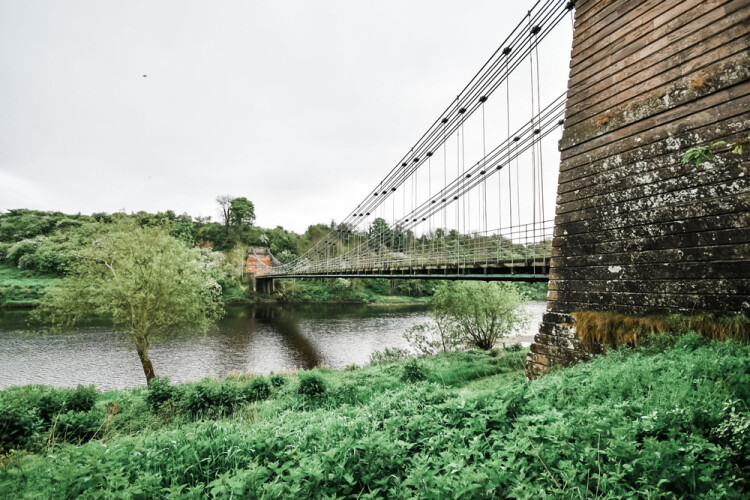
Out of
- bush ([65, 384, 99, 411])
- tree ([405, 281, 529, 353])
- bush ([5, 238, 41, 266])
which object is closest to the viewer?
bush ([65, 384, 99, 411])

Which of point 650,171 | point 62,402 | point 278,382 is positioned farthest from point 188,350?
point 650,171

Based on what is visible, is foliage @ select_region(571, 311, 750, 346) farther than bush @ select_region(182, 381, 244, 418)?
No

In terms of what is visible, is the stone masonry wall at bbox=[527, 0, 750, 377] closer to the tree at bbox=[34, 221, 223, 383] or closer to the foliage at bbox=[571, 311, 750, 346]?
the foliage at bbox=[571, 311, 750, 346]

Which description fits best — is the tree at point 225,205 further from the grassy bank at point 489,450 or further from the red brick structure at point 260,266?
the grassy bank at point 489,450

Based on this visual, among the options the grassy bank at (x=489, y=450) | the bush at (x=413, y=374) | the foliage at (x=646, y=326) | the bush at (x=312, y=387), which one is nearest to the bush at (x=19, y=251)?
the bush at (x=312, y=387)

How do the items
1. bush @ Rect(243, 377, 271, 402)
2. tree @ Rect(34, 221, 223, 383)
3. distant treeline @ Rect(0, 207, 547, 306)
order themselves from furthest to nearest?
distant treeline @ Rect(0, 207, 547, 306) < tree @ Rect(34, 221, 223, 383) < bush @ Rect(243, 377, 271, 402)

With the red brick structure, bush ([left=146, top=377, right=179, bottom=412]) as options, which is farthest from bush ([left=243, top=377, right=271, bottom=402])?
the red brick structure

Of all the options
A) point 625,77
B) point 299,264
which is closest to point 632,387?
point 625,77

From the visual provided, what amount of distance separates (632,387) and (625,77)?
4553mm

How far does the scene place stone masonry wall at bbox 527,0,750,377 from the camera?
3771 millimetres

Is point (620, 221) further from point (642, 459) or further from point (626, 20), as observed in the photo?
point (642, 459)

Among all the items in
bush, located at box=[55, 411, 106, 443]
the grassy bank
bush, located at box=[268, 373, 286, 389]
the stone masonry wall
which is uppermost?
the stone masonry wall

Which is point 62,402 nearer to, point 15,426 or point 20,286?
point 15,426

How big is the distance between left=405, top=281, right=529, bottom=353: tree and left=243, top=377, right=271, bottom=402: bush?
24.7ft
